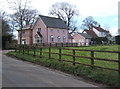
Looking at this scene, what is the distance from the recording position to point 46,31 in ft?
153

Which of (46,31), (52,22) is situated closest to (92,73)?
(46,31)

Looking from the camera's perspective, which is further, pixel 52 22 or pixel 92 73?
pixel 52 22

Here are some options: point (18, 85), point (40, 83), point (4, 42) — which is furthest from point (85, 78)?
point (4, 42)

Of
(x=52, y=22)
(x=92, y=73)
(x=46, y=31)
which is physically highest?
(x=52, y=22)

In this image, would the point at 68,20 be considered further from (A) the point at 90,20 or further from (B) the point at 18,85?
(B) the point at 18,85

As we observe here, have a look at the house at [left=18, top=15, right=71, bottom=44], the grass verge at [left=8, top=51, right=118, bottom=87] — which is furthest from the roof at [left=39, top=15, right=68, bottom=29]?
the grass verge at [left=8, top=51, right=118, bottom=87]

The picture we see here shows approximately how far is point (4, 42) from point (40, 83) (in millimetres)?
33717

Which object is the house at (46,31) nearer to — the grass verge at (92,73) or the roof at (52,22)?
the roof at (52,22)

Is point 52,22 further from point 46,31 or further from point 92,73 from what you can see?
point 92,73

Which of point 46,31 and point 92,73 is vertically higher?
point 46,31

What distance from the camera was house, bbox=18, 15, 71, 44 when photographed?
47219 mm

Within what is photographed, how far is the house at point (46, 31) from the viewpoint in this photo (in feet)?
155

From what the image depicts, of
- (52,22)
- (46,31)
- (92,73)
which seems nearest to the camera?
(92,73)

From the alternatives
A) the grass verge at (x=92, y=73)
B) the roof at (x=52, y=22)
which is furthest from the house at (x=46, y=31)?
the grass verge at (x=92, y=73)
